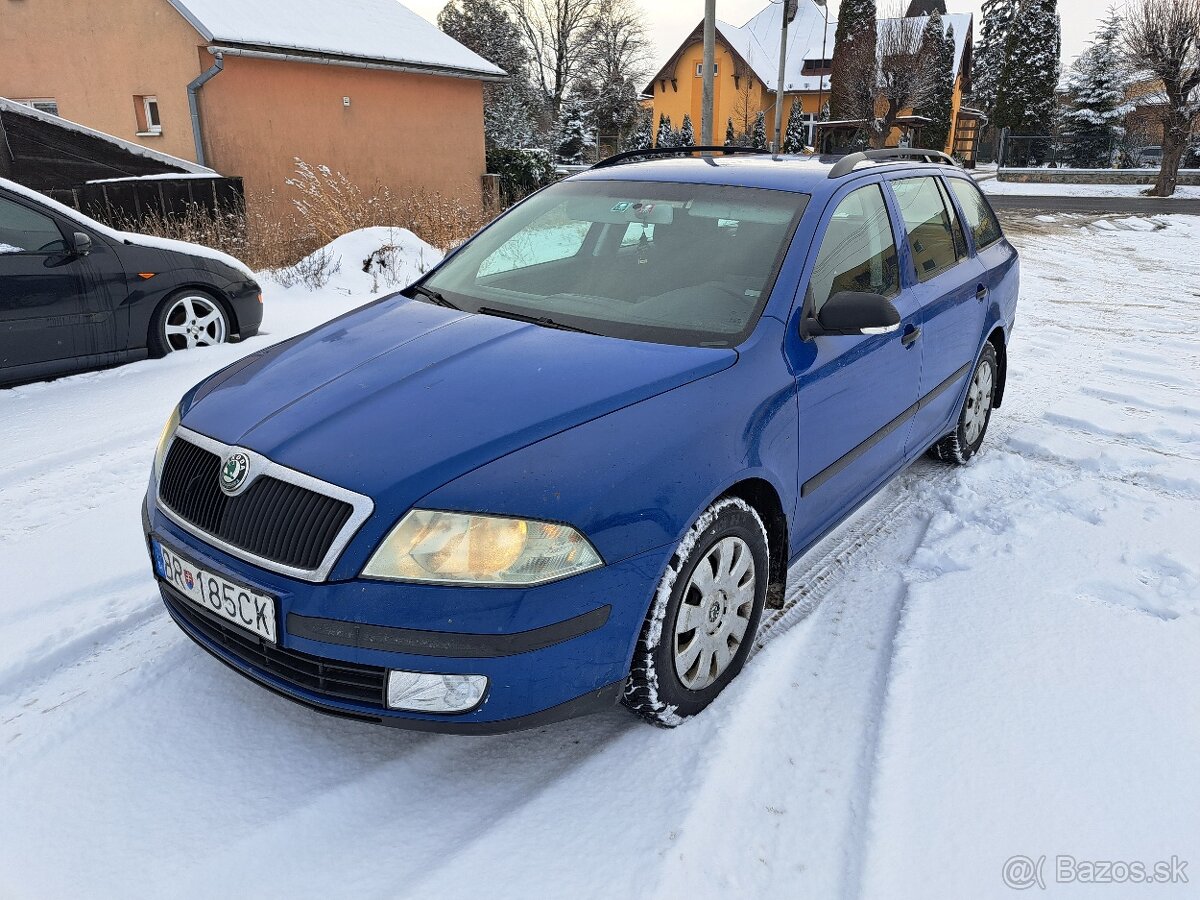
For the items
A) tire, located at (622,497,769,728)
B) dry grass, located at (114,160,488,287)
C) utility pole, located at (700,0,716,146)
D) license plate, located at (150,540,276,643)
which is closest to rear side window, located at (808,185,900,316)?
tire, located at (622,497,769,728)

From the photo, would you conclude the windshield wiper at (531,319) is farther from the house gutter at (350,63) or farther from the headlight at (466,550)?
the house gutter at (350,63)

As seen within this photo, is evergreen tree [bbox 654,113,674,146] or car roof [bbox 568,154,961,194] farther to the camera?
evergreen tree [bbox 654,113,674,146]

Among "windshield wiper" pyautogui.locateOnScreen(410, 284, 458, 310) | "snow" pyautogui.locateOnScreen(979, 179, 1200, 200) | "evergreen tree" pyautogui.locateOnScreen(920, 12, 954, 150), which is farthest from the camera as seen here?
"evergreen tree" pyautogui.locateOnScreen(920, 12, 954, 150)

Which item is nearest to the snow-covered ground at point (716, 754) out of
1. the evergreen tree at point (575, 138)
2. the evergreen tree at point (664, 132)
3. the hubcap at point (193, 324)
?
the hubcap at point (193, 324)

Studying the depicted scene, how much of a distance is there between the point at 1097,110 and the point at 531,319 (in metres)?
49.6

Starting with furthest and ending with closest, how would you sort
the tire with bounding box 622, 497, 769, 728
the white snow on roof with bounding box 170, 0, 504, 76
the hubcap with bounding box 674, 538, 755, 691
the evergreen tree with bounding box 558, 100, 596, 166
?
the evergreen tree with bounding box 558, 100, 596, 166 < the white snow on roof with bounding box 170, 0, 504, 76 < the hubcap with bounding box 674, 538, 755, 691 < the tire with bounding box 622, 497, 769, 728

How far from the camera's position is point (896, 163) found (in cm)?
404

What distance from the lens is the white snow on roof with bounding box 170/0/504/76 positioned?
1630 cm

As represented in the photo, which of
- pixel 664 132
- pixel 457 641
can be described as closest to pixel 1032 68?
pixel 664 132

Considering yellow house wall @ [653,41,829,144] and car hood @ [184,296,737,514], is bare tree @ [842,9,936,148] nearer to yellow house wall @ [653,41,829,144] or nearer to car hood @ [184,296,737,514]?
yellow house wall @ [653,41,829,144]

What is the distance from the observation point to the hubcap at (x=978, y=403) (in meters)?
4.70

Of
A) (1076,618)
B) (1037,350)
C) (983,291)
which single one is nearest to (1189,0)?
(1037,350)

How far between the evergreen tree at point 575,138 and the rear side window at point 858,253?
47.8 m

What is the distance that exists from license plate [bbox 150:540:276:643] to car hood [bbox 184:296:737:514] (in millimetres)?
355
